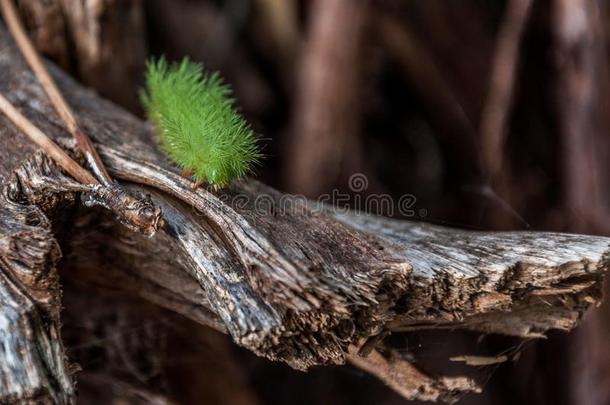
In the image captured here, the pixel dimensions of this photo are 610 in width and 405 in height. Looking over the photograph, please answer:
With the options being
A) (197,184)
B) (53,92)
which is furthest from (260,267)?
(53,92)

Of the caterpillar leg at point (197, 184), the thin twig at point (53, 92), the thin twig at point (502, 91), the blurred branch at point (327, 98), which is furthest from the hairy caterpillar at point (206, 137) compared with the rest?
the thin twig at point (502, 91)

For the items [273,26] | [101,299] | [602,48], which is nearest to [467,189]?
[602,48]

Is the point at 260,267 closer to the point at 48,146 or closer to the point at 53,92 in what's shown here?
the point at 48,146

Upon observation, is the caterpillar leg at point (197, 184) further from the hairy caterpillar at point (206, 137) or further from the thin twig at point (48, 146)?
the thin twig at point (48, 146)

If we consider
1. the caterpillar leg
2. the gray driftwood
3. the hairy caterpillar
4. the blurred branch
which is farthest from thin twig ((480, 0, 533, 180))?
the caterpillar leg

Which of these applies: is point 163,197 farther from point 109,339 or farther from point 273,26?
point 273,26

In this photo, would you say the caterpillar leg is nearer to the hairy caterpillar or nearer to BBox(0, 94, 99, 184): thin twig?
the hairy caterpillar
